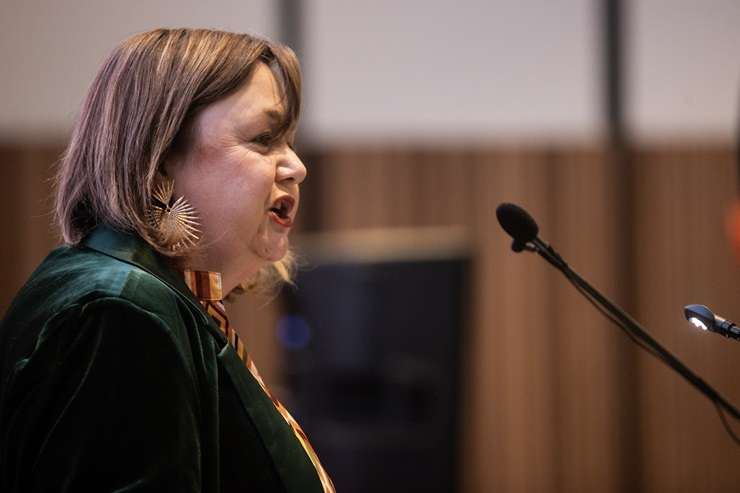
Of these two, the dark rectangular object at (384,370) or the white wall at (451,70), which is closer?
the dark rectangular object at (384,370)

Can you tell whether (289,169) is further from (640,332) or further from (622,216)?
(622,216)

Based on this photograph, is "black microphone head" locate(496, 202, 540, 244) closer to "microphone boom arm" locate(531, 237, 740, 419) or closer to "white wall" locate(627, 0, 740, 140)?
"microphone boom arm" locate(531, 237, 740, 419)

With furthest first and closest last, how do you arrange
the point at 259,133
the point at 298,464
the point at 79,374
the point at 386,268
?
the point at 386,268 < the point at 259,133 < the point at 298,464 < the point at 79,374

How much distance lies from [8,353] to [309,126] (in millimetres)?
2514

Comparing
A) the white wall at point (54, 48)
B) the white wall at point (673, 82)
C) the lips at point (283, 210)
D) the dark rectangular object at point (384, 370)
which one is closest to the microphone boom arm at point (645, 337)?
the lips at point (283, 210)

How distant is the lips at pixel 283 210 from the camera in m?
1.14

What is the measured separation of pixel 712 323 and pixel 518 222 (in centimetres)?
26

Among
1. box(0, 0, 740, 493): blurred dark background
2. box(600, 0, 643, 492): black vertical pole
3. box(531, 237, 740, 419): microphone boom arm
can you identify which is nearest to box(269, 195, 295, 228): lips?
box(531, 237, 740, 419): microphone boom arm

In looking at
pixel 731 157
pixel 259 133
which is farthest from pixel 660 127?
pixel 259 133

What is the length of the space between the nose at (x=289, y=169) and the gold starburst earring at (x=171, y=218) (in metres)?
0.13

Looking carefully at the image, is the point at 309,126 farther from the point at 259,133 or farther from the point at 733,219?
the point at 259,133

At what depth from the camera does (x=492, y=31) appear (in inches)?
137

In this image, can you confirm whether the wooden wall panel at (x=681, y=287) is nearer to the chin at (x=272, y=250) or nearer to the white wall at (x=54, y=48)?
the white wall at (x=54, y=48)

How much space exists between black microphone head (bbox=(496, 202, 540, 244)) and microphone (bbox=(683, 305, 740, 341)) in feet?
0.70
